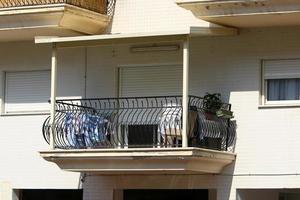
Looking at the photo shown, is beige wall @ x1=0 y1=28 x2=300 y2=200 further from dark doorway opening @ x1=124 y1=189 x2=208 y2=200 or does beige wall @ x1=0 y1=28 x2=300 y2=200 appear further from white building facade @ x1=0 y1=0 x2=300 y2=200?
dark doorway opening @ x1=124 y1=189 x2=208 y2=200

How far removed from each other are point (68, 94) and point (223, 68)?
3632 mm

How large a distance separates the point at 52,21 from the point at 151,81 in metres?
2.41

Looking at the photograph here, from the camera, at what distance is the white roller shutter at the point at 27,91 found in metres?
22.8

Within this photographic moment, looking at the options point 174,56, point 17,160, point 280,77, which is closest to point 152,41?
point 174,56

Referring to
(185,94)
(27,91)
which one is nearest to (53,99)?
(27,91)

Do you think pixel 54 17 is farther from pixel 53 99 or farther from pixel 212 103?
pixel 212 103

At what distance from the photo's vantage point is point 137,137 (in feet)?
70.5

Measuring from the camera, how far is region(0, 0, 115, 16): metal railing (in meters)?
21.5

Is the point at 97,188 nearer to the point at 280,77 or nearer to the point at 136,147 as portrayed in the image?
the point at 136,147

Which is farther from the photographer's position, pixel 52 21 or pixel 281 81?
pixel 52 21

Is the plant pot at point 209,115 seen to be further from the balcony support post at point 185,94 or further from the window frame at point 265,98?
the window frame at point 265,98

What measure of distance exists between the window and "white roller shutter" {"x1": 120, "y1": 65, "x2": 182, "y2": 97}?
6.04 ft

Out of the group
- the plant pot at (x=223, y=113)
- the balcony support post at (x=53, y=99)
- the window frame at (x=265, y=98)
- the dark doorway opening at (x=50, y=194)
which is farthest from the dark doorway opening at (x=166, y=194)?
the window frame at (x=265, y=98)

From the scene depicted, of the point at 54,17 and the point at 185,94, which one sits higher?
the point at 54,17
